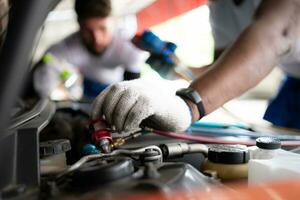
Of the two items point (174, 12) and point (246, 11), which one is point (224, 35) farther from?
point (174, 12)

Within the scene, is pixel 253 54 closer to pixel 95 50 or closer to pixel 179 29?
pixel 95 50

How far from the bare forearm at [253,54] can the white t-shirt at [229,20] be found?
45cm

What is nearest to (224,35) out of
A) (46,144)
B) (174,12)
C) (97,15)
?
(97,15)

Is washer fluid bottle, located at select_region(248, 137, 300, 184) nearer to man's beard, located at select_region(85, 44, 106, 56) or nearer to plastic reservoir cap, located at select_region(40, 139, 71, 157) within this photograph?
plastic reservoir cap, located at select_region(40, 139, 71, 157)

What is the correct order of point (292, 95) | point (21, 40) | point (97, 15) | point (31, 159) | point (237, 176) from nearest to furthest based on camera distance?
1. point (21, 40)
2. point (31, 159)
3. point (237, 176)
4. point (292, 95)
5. point (97, 15)

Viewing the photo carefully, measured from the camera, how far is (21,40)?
379 millimetres

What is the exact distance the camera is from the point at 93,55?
289 centimetres

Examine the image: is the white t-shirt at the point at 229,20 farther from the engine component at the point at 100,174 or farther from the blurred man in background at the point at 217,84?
the engine component at the point at 100,174

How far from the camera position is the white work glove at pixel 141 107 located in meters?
0.84

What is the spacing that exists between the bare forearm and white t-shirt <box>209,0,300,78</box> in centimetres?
45

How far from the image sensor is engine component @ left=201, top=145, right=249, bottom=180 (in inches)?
26.9

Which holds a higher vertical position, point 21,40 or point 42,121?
point 21,40

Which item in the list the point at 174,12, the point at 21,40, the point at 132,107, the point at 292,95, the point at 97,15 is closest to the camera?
the point at 21,40

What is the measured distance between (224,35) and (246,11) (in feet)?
0.64
